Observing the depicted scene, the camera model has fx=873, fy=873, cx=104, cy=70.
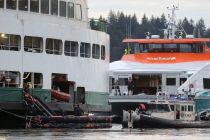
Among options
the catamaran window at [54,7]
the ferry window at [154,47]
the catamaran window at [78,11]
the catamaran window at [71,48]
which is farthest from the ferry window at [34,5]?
the ferry window at [154,47]

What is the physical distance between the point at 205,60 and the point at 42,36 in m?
20.3

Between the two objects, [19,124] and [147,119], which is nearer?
[19,124]

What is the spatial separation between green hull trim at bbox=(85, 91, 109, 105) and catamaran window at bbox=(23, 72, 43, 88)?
3579mm

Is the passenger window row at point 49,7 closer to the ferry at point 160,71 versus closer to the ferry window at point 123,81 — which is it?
the ferry at point 160,71

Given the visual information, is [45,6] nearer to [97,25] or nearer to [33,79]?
[33,79]

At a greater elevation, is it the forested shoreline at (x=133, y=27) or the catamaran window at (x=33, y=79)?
the forested shoreline at (x=133, y=27)

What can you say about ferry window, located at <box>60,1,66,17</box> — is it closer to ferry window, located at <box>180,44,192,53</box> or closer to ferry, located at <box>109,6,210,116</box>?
ferry, located at <box>109,6,210,116</box>

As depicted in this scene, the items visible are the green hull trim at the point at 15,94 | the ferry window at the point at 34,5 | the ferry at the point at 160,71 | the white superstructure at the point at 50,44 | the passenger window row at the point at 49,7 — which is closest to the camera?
the green hull trim at the point at 15,94

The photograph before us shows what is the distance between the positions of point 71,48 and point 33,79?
3358mm

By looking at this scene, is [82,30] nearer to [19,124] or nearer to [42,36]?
[42,36]

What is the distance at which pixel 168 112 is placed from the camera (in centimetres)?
4847

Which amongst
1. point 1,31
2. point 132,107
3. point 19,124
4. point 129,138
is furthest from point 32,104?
point 132,107

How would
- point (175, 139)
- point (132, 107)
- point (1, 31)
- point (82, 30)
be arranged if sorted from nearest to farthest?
point (175, 139)
point (1, 31)
point (82, 30)
point (132, 107)

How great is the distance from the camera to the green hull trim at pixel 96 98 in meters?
45.5
